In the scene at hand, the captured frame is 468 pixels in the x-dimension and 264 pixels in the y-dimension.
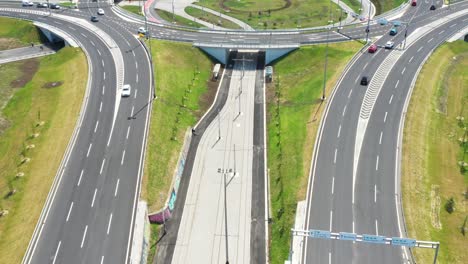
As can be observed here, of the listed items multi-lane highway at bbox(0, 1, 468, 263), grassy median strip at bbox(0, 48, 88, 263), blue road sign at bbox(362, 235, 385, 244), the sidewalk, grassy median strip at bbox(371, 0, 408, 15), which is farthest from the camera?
grassy median strip at bbox(371, 0, 408, 15)

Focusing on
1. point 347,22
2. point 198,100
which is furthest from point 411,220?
point 347,22

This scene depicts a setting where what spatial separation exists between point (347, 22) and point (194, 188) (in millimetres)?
89434

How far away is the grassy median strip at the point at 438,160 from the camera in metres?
63.7

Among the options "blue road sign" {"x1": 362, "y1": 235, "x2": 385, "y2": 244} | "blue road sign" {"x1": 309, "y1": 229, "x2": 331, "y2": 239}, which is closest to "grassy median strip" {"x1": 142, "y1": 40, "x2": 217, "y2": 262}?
"blue road sign" {"x1": 309, "y1": 229, "x2": 331, "y2": 239}

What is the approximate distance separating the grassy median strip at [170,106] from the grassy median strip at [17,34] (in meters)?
43.0

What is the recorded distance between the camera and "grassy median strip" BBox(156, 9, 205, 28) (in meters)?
143

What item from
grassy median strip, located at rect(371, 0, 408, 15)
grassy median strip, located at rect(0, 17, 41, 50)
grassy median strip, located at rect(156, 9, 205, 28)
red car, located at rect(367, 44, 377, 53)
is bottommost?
red car, located at rect(367, 44, 377, 53)

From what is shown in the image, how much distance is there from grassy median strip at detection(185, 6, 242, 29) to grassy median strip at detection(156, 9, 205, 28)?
17.6ft

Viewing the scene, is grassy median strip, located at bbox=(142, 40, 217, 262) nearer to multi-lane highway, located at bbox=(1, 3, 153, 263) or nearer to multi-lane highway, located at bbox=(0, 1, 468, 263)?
multi-lane highway, located at bbox=(1, 3, 153, 263)

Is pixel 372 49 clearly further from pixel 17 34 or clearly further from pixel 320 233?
pixel 17 34

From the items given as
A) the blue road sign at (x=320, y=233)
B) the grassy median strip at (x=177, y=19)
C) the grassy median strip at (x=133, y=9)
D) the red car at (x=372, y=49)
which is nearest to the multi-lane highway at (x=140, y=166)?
the red car at (x=372, y=49)

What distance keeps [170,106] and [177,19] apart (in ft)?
207

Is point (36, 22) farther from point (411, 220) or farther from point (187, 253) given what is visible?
point (411, 220)

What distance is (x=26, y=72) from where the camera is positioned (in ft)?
381
